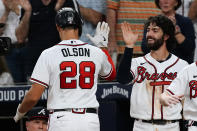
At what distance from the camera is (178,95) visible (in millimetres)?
4082

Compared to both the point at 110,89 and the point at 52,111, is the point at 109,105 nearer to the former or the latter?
the point at 110,89

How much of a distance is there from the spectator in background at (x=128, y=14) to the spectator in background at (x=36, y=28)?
24.7 inches

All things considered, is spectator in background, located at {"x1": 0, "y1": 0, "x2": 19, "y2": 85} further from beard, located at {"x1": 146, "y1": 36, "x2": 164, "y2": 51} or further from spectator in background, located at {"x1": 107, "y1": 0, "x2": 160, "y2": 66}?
beard, located at {"x1": 146, "y1": 36, "x2": 164, "y2": 51}

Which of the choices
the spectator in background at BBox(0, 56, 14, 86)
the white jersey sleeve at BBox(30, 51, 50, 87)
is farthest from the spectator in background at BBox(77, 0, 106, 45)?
the white jersey sleeve at BBox(30, 51, 50, 87)

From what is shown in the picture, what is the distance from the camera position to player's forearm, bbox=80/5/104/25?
639 centimetres

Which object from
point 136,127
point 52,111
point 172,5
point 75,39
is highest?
point 172,5

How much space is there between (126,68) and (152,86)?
38 cm

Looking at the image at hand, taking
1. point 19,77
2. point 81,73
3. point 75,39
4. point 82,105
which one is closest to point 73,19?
point 75,39

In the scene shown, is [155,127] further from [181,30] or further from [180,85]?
[181,30]

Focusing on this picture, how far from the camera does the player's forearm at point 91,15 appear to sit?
6.39 meters

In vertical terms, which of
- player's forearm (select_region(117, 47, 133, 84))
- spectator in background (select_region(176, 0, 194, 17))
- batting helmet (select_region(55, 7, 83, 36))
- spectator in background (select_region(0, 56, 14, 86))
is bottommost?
spectator in background (select_region(0, 56, 14, 86))

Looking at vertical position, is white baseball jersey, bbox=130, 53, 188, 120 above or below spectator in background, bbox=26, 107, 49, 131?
above

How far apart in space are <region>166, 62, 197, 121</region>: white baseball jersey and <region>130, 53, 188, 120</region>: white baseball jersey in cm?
43

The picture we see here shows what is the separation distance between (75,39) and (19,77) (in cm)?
275
